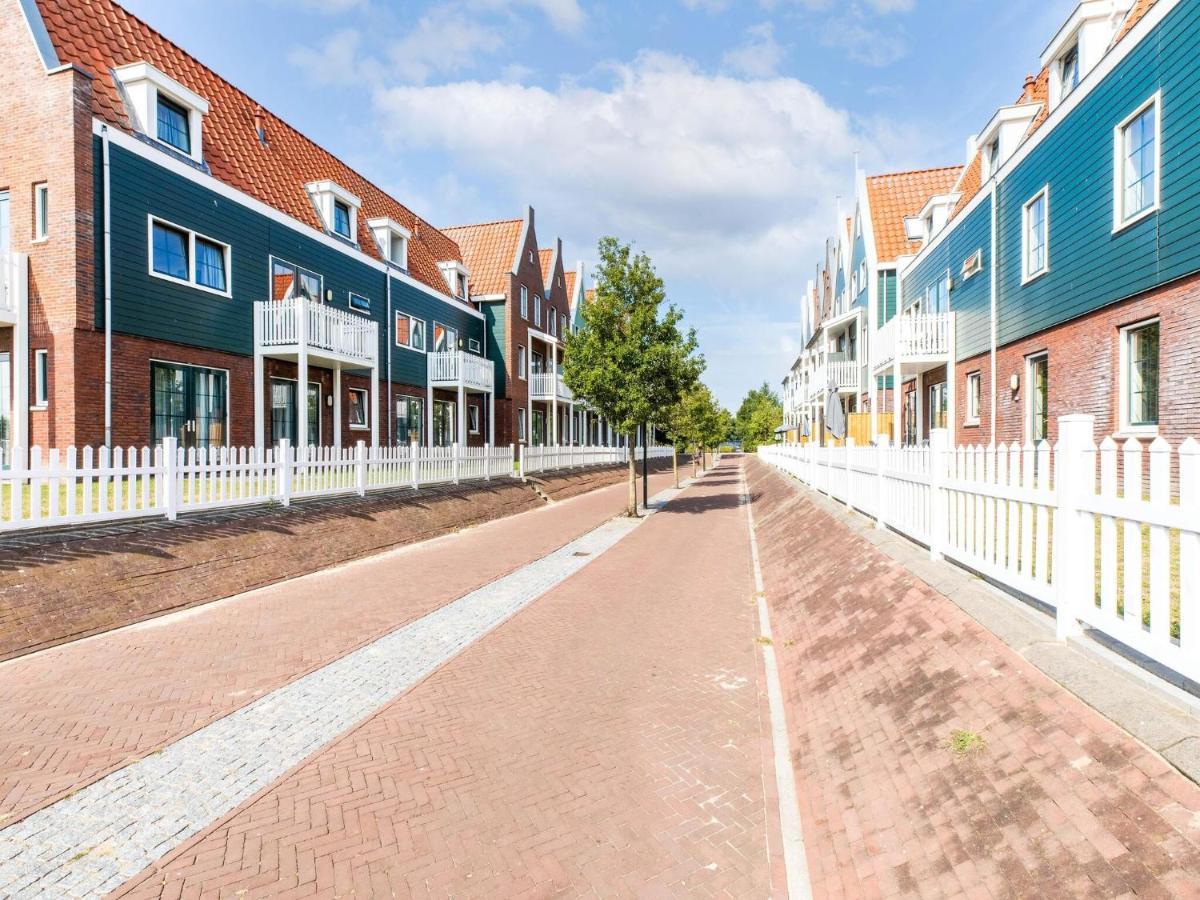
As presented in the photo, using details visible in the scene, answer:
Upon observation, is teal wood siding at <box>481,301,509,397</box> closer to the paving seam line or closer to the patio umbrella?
the patio umbrella

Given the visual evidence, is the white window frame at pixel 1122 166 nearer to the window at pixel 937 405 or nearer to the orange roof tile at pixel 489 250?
the window at pixel 937 405

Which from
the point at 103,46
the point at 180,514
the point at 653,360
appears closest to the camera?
the point at 180,514

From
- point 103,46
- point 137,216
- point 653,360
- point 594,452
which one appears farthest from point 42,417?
point 594,452

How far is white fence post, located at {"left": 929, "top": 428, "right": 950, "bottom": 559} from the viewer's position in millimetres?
5770

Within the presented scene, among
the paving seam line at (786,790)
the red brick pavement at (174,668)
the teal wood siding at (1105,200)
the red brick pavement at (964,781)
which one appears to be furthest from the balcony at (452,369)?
the red brick pavement at (964,781)

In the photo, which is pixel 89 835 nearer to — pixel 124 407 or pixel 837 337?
pixel 124 407

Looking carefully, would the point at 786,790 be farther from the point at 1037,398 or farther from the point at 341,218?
the point at 341,218

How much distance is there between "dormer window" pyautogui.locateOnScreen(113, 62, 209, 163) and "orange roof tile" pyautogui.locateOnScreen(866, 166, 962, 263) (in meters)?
21.5

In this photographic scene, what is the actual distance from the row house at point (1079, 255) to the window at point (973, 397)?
4 centimetres

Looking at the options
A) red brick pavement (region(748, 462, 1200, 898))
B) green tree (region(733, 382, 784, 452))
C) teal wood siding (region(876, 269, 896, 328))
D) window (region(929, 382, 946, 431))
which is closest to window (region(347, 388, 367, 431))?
window (region(929, 382, 946, 431))

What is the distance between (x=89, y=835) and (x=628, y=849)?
277 cm

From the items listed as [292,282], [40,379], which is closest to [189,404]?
[40,379]

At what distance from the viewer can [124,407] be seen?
12.8 meters

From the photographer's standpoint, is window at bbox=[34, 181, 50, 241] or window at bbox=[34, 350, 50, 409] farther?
window at bbox=[34, 181, 50, 241]
